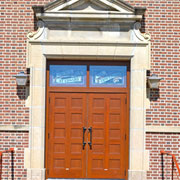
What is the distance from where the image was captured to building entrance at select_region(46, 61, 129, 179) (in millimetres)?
7480

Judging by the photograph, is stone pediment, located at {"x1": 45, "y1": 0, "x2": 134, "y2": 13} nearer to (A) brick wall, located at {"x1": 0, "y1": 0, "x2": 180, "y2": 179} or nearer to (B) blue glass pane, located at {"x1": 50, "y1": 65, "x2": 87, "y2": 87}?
(A) brick wall, located at {"x1": 0, "y1": 0, "x2": 180, "y2": 179}

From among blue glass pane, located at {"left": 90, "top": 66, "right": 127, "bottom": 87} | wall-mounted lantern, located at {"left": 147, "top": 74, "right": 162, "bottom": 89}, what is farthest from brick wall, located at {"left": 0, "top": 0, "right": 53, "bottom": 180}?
wall-mounted lantern, located at {"left": 147, "top": 74, "right": 162, "bottom": 89}

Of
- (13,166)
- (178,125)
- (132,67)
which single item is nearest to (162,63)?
(132,67)

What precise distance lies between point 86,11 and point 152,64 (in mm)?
2083

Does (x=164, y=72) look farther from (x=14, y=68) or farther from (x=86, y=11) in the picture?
(x=14, y=68)

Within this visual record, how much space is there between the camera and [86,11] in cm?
730

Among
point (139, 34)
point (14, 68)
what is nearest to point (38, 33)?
point (14, 68)

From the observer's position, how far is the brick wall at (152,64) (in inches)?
289

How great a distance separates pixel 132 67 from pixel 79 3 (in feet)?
6.66

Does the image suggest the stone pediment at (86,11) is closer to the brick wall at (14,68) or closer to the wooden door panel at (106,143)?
the brick wall at (14,68)

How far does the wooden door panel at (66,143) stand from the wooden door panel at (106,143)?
251 millimetres

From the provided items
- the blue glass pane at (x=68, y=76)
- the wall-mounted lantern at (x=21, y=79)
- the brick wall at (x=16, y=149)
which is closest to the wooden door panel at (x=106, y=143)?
the blue glass pane at (x=68, y=76)

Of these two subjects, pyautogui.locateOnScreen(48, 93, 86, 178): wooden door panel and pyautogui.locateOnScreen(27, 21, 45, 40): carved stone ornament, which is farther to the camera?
pyautogui.locateOnScreen(48, 93, 86, 178): wooden door panel

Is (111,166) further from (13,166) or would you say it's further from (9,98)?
(9,98)
